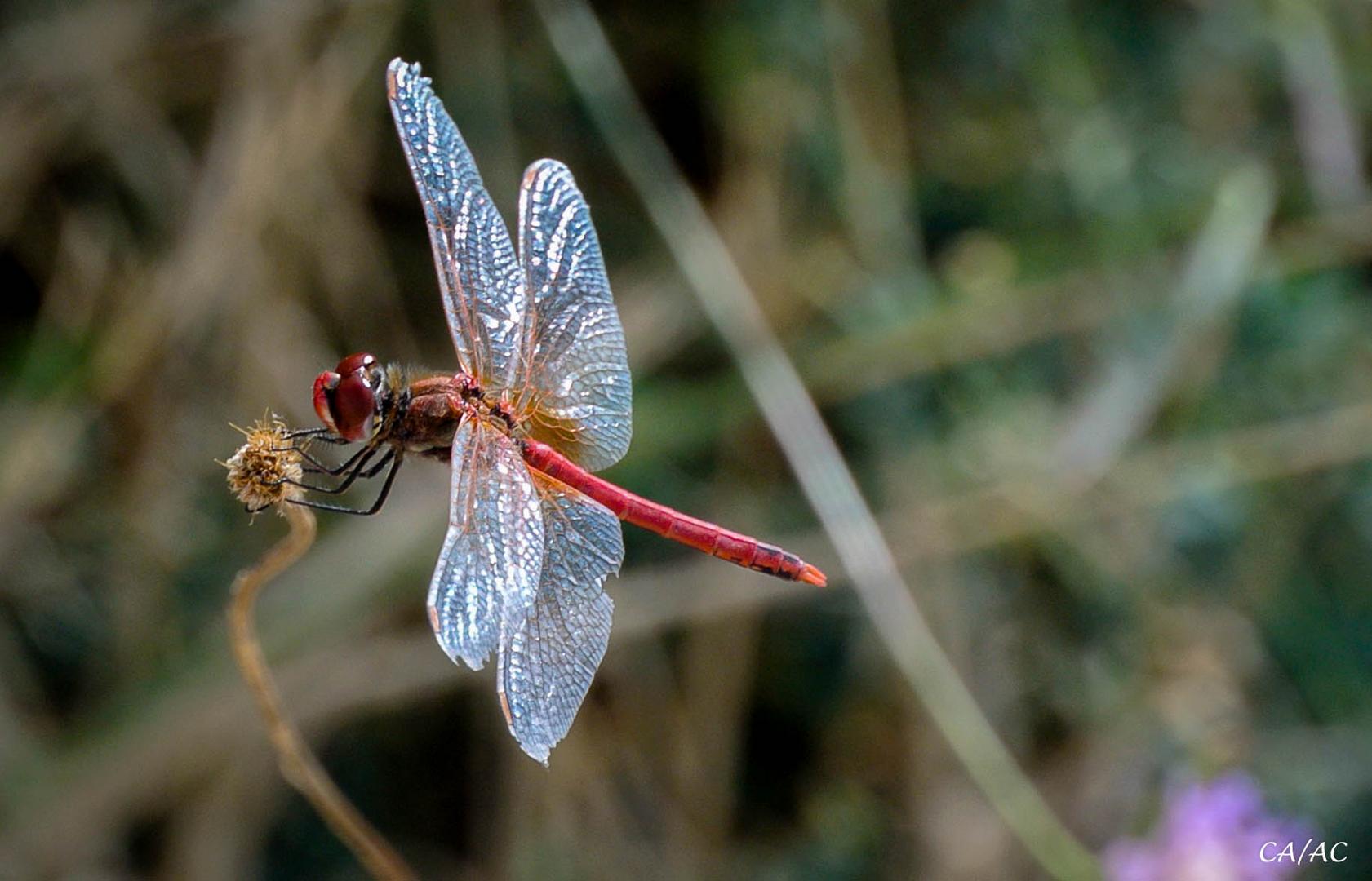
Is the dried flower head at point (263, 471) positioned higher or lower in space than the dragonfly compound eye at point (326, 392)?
lower

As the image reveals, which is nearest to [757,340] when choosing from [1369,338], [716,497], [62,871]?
[716,497]

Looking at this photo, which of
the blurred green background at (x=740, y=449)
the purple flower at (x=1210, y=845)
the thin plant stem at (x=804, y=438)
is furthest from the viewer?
the blurred green background at (x=740, y=449)

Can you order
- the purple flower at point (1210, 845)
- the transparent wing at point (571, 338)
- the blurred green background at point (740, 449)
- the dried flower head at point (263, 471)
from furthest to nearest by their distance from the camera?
the blurred green background at point (740, 449) → the purple flower at point (1210, 845) → the transparent wing at point (571, 338) → the dried flower head at point (263, 471)

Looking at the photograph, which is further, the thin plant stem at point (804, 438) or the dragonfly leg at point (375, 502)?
the thin plant stem at point (804, 438)

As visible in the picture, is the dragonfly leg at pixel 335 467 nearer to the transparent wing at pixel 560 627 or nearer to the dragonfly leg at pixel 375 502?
the dragonfly leg at pixel 375 502

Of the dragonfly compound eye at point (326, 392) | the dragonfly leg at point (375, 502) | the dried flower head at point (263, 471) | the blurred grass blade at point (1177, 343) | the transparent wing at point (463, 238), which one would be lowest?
the blurred grass blade at point (1177, 343)

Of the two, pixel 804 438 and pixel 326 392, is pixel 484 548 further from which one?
pixel 804 438

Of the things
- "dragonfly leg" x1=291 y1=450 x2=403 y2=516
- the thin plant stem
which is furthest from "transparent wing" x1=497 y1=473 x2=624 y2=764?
the thin plant stem

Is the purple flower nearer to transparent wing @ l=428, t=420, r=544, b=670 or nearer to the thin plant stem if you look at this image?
the thin plant stem

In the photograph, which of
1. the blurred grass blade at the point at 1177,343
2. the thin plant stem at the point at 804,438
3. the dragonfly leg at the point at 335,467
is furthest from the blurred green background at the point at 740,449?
the dragonfly leg at the point at 335,467
